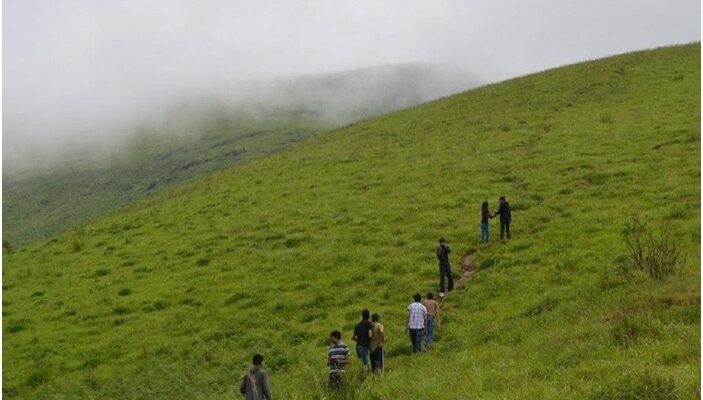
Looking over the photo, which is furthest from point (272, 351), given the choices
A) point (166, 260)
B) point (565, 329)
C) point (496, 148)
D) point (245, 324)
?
point (496, 148)

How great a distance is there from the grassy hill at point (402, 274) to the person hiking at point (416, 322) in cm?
69

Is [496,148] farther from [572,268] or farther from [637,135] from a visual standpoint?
[572,268]

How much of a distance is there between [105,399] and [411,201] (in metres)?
21.5

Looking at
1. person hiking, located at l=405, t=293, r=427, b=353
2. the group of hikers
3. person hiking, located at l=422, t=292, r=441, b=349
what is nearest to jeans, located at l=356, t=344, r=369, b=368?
the group of hikers

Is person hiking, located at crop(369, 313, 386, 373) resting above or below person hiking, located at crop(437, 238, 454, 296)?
below

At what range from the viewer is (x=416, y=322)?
65.6 feet

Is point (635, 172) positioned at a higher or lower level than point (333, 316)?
higher

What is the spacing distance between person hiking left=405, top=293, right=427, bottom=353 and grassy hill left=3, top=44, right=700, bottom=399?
69 centimetres

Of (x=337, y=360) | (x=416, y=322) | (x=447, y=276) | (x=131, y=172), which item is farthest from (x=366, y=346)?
(x=131, y=172)

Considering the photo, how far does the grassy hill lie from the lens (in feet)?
51.8

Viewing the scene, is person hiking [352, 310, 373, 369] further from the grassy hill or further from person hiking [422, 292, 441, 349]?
person hiking [422, 292, 441, 349]

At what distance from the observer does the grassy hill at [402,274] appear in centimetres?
1580

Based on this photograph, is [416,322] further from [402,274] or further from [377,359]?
[402,274]

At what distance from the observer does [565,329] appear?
680 inches
